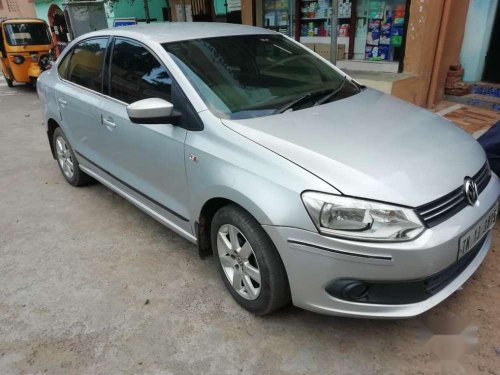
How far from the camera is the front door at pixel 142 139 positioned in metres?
2.76

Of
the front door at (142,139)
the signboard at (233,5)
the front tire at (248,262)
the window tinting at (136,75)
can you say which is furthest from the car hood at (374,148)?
the signboard at (233,5)

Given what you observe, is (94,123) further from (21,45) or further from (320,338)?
(21,45)

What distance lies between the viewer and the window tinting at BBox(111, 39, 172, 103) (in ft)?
9.37

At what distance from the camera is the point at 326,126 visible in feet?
7.91

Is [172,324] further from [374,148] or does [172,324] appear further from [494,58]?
[494,58]

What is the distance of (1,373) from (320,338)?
178cm

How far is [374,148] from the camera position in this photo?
7.25 feet

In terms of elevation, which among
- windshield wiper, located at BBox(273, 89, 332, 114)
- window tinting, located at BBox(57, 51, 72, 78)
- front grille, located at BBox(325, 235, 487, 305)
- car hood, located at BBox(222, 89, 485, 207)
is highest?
window tinting, located at BBox(57, 51, 72, 78)

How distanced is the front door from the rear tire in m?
0.96

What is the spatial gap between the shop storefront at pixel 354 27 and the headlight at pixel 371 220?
5281 millimetres

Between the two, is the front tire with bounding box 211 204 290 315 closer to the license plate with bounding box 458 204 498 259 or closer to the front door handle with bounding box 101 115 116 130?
the license plate with bounding box 458 204 498 259

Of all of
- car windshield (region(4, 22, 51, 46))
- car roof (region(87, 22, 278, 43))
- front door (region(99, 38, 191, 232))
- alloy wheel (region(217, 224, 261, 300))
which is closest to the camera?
alloy wheel (region(217, 224, 261, 300))

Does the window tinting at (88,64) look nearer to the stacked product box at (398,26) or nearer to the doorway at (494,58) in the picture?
the stacked product box at (398,26)

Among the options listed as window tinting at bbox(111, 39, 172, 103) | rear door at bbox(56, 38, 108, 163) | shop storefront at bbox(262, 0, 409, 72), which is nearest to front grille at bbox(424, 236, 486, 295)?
window tinting at bbox(111, 39, 172, 103)
